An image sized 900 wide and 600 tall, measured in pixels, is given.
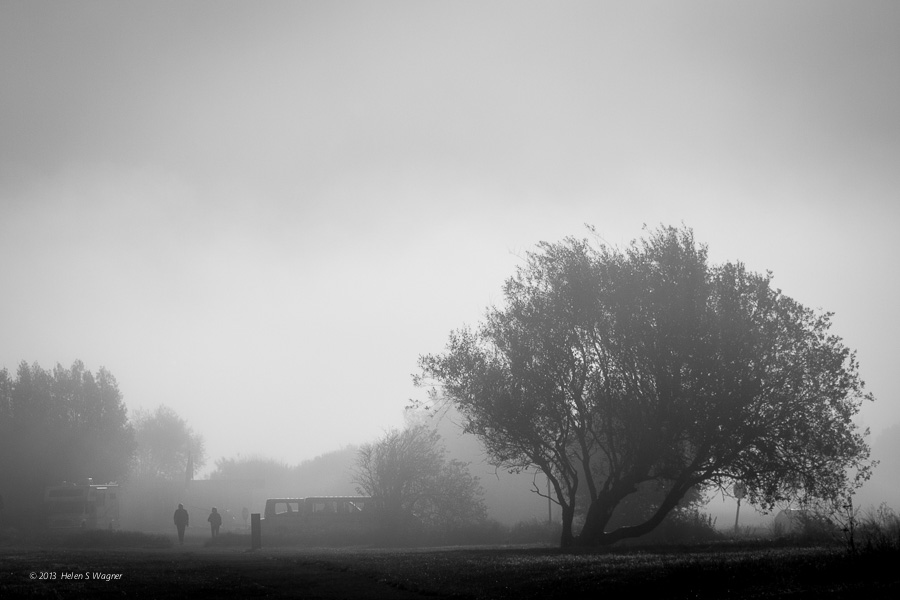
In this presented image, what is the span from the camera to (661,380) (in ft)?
103

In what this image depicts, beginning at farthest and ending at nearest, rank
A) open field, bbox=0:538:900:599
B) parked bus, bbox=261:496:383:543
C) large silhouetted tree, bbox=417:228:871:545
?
parked bus, bbox=261:496:383:543
large silhouetted tree, bbox=417:228:871:545
open field, bbox=0:538:900:599

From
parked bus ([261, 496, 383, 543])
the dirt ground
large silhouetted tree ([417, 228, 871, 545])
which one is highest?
large silhouetted tree ([417, 228, 871, 545])

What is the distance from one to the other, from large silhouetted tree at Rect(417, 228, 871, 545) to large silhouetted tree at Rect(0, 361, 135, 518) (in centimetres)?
6429

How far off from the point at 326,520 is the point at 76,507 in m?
23.4

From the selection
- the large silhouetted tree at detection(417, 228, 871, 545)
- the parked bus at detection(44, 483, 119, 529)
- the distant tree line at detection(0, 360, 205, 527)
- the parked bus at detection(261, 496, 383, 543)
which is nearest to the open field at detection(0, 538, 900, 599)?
the large silhouetted tree at detection(417, 228, 871, 545)

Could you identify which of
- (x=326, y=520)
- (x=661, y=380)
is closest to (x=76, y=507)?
(x=326, y=520)

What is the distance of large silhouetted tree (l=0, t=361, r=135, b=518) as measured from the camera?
85812 millimetres

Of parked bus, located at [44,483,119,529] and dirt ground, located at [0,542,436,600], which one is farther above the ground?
dirt ground, located at [0,542,436,600]

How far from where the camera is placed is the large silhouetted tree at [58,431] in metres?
85.8

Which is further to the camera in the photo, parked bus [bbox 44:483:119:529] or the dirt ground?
parked bus [bbox 44:483:119:529]

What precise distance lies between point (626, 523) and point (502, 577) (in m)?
32.8

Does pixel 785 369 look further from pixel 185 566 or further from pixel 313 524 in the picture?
pixel 313 524

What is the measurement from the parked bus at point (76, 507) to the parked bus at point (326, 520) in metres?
16.8

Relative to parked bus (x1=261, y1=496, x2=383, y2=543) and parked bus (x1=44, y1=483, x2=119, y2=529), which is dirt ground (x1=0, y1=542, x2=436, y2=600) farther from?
parked bus (x1=44, y1=483, x2=119, y2=529)
